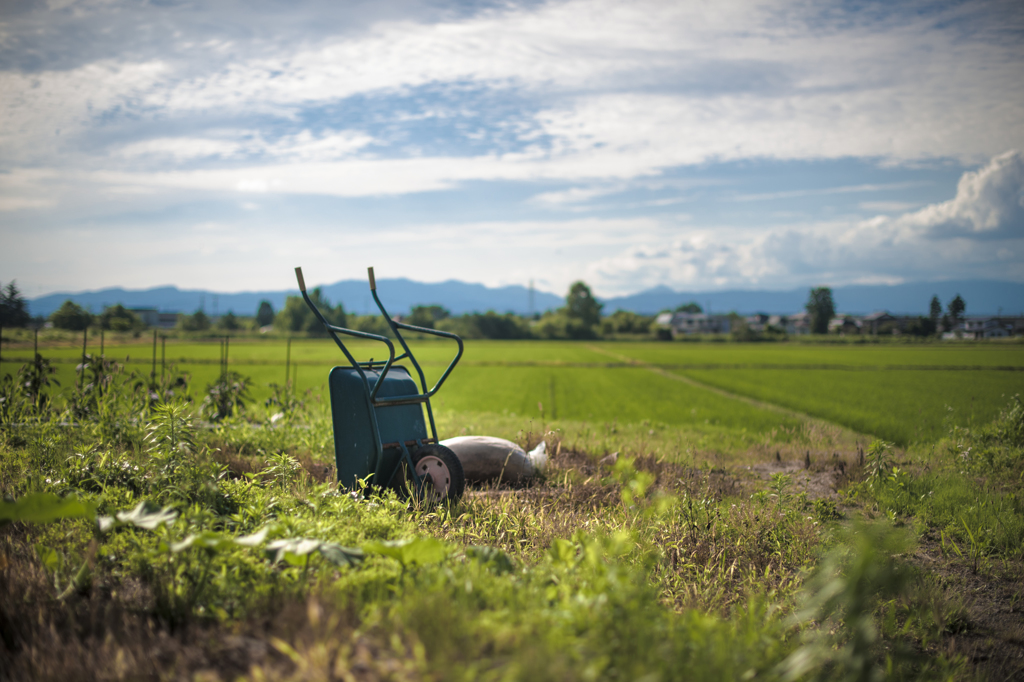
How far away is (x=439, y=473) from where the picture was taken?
192 inches

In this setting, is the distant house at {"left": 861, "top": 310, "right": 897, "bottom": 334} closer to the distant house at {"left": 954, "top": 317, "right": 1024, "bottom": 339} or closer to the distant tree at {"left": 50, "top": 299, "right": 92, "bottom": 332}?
the distant house at {"left": 954, "top": 317, "right": 1024, "bottom": 339}

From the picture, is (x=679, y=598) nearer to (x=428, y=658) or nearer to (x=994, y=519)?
(x=428, y=658)

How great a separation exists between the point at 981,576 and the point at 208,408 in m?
9.32

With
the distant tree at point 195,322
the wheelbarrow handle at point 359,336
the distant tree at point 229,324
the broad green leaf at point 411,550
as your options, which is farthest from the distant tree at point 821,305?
the broad green leaf at point 411,550

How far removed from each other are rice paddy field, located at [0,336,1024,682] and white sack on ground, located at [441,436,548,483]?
14 centimetres

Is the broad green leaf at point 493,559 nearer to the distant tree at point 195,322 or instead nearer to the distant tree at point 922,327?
the distant tree at point 195,322

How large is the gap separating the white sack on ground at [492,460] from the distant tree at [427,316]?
223 ft

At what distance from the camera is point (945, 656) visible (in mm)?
3205

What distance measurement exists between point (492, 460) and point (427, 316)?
3104 inches

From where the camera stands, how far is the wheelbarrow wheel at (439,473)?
477 cm

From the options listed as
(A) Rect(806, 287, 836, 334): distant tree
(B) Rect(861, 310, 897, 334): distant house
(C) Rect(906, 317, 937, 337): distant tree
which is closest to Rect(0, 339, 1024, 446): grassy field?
(C) Rect(906, 317, 937, 337): distant tree

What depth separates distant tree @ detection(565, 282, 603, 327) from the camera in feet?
391

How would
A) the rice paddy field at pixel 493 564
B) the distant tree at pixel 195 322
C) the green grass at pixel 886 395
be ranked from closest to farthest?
the rice paddy field at pixel 493 564 < the green grass at pixel 886 395 < the distant tree at pixel 195 322

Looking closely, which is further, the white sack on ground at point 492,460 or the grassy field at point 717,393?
the grassy field at point 717,393
